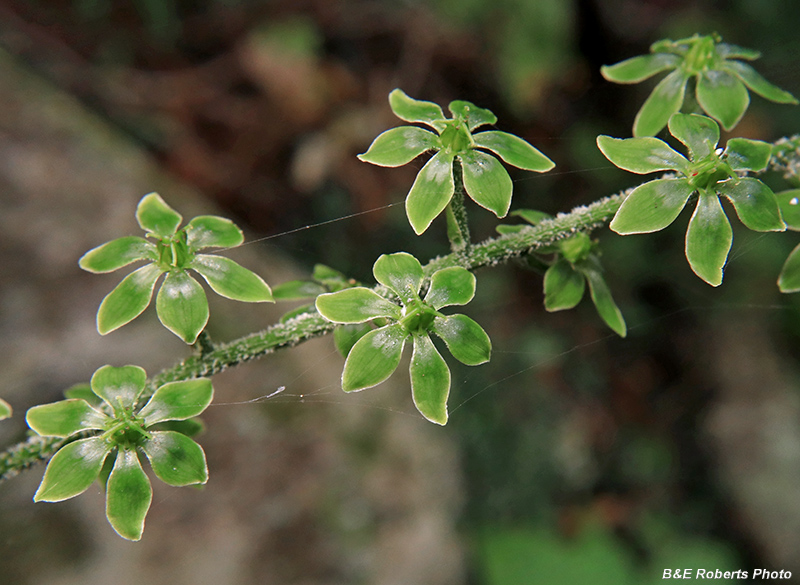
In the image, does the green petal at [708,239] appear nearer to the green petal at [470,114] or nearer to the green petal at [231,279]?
the green petal at [470,114]

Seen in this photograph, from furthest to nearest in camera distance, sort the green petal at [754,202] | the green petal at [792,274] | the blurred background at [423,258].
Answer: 1. the blurred background at [423,258]
2. the green petal at [792,274]
3. the green petal at [754,202]

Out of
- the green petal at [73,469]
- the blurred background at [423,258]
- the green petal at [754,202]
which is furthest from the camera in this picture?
the blurred background at [423,258]

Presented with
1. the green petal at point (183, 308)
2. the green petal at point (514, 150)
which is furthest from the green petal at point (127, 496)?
the green petal at point (514, 150)

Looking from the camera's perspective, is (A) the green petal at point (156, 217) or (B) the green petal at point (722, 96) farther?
(B) the green petal at point (722, 96)

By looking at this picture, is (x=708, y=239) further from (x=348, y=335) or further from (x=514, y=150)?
(x=348, y=335)

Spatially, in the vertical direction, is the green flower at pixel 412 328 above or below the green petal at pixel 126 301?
below

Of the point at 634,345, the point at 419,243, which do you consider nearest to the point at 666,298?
the point at 634,345

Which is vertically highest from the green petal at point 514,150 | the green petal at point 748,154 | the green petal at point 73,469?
the green petal at point 514,150
